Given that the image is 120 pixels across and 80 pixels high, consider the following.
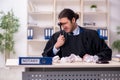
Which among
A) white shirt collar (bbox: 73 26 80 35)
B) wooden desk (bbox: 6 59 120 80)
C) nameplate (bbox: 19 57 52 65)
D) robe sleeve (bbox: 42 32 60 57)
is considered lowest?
wooden desk (bbox: 6 59 120 80)

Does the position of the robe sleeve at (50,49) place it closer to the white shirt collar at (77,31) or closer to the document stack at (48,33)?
the white shirt collar at (77,31)

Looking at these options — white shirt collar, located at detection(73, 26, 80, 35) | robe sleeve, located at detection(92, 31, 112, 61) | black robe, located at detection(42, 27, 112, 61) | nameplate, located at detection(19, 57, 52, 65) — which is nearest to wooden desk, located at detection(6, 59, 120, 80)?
nameplate, located at detection(19, 57, 52, 65)

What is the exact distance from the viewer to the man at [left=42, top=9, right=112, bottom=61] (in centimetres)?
254

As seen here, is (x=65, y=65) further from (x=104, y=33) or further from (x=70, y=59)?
(x=104, y=33)

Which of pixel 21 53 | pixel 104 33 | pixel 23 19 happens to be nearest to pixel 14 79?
pixel 21 53

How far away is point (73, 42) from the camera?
263cm

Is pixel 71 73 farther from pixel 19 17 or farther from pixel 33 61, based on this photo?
pixel 19 17

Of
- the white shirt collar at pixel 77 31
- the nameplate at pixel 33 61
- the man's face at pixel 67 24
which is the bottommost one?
the nameplate at pixel 33 61

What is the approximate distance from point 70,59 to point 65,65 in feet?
0.80

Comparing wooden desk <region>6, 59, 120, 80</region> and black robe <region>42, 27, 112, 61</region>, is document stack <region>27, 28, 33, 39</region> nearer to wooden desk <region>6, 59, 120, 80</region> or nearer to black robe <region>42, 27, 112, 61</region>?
black robe <region>42, 27, 112, 61</region>

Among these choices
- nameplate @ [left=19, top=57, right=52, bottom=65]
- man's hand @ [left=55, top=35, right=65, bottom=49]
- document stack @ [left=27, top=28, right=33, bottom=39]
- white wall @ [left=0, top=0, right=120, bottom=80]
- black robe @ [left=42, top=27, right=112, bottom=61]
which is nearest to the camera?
nameplate @ [left=19, top=57, right=52, bottom=65]

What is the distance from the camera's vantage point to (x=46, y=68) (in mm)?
2021

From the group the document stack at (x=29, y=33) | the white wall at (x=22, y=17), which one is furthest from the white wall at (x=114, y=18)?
the document stack at (x=29, y=33)

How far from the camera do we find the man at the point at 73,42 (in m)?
2.54
